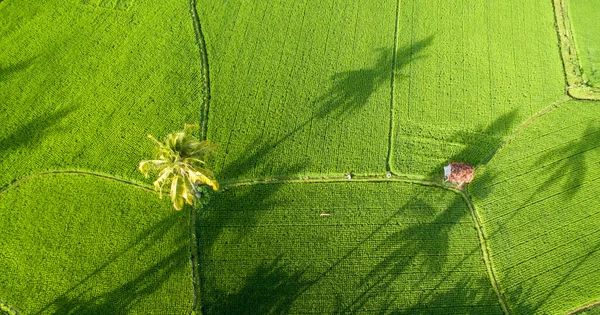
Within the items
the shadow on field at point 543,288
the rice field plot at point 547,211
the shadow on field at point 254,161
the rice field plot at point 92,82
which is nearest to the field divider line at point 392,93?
the shadow on field at point 254,161

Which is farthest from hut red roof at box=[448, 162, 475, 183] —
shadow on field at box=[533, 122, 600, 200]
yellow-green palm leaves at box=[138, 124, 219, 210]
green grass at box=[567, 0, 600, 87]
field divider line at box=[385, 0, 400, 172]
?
yellow-green palm leaves at box=[138, 124, 219, 210]

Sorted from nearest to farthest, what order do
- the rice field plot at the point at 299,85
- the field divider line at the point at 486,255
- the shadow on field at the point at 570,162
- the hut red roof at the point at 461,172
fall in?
the field divider line at the point at 486,255
the hut red roof at the point at 461,172
the shadow on field at the point at 570,162
the rice field plot at the point at 299,85

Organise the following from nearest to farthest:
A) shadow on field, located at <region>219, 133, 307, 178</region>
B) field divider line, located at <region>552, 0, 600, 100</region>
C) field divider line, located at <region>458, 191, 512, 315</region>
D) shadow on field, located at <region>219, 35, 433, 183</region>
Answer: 1. field divider line, located at <region>458, 191, 512, 315</region>
2. shadow on field, located at <region>219, 133, 307, 178</region>
3. shadow on field, located at <region>219, 35, 433, 183</region>
4. field divider line, located at <region>552, 0, 600, 100</region>

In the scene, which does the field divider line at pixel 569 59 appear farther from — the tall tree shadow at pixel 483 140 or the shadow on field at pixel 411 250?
the shadow on field at pixel 411 250

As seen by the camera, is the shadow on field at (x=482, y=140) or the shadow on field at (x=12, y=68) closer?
the shadow on field at (x=482, y=140)

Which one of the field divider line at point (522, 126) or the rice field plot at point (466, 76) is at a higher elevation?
the rice field plot at point (466, 76)

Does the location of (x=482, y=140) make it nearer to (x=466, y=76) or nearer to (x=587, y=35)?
(x=466, y=76)

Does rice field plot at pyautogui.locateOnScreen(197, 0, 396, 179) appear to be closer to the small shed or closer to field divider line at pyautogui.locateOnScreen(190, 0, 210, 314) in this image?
field divider line at pyautogui.locateOnScreen(190, 0, 210, 314)
